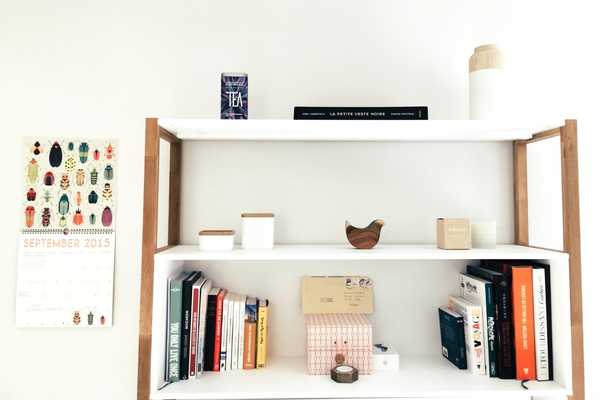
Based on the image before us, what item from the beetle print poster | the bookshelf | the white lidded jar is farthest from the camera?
the beetle print poster

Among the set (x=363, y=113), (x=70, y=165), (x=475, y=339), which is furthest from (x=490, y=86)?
(x=70, y=165)

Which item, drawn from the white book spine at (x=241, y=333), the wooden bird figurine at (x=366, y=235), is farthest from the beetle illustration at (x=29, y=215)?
the wooden bird figurine at (x=366, y=235)

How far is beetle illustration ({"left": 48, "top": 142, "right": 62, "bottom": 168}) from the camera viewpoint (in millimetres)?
1412

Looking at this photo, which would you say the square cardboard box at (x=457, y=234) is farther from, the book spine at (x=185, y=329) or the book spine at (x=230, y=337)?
the book spine at (x=185, y=329)

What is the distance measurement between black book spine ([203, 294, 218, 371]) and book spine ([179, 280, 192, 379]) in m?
0.07

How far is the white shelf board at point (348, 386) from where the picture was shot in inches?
43.6

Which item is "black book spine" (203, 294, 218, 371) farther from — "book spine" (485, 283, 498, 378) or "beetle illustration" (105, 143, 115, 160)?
"book spine" (485, 283, 498, 378)

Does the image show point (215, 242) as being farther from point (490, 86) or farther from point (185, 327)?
point (490, 86)

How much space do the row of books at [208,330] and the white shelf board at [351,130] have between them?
0.47 metres

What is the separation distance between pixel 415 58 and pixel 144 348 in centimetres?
130

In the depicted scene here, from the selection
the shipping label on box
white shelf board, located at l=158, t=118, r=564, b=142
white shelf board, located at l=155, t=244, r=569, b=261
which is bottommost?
the shipping label on box

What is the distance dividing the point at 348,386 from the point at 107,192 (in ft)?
3.40

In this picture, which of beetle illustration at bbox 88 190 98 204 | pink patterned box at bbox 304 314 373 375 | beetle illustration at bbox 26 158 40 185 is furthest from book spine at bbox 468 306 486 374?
beetle illustration at bbox 26 158 40 185

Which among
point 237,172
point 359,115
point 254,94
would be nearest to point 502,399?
point 359,115
